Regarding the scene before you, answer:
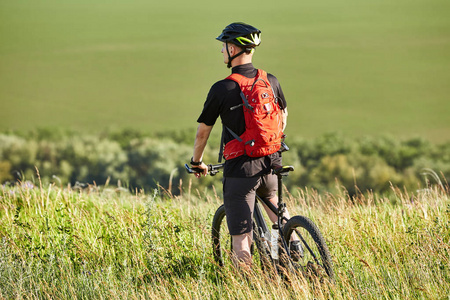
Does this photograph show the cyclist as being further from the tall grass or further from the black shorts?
the tall grass

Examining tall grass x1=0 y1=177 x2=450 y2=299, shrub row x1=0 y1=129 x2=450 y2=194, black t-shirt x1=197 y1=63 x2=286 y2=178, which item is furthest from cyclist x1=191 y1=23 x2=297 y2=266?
shrub row x1=0 y1=129 x2=450 y2=194

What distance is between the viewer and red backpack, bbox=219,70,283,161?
407 centimetres

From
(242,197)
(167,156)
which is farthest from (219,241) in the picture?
(167,156)

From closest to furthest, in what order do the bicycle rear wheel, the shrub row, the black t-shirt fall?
the bicycle rear wheel < the black t-shirt < the shrub row

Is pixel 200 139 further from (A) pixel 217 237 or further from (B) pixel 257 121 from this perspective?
(A) pixel 217 237

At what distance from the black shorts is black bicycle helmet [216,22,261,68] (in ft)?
3.31

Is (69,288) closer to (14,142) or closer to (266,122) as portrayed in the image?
(266,122)

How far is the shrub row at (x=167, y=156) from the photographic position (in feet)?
147

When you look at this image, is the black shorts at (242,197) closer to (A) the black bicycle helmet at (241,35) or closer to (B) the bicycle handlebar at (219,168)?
(B) the bicycle handlebar at (219,168)

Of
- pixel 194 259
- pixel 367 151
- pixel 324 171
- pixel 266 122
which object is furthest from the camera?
pixel 367 151

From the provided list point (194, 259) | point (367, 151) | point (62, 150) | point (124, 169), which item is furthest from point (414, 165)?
point (194, 259)

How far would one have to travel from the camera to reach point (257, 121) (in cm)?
408

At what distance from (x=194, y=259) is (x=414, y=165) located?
47685 mm

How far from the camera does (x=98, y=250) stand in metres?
5.59
